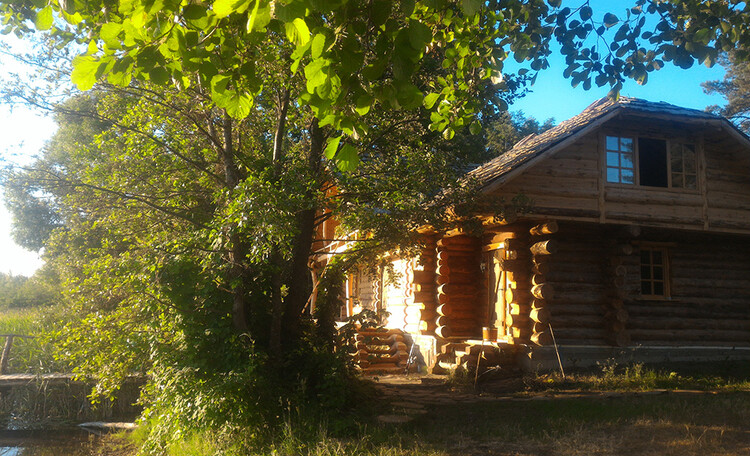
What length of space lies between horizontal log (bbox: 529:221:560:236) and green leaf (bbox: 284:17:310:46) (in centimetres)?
903

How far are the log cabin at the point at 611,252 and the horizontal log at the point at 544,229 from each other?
0.05 meters

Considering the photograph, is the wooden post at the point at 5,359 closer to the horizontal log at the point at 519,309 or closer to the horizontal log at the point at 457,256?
the horizontal log at the point at 457,256

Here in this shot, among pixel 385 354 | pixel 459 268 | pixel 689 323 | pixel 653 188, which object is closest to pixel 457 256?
pixel 459 268

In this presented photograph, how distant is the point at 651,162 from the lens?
13.8 m

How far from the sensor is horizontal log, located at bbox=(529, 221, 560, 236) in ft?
38.2

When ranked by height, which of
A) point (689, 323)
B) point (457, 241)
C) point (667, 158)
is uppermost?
point (667, 158)

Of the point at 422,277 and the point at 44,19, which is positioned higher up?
the point at 44,19

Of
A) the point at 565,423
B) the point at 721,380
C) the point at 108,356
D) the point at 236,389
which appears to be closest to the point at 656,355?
the point at 721,380

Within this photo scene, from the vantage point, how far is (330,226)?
68.7 ft

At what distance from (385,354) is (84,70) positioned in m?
11.7

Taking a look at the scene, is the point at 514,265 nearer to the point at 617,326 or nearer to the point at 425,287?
the point at 617,326

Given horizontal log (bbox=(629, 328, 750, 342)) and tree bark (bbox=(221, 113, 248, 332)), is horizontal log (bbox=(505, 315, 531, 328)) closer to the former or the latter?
horizontal log (bbox=(629, 328, 750, 342))

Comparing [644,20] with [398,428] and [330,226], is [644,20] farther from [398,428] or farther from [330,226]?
[330,226]

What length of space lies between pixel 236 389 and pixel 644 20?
6.60 m
